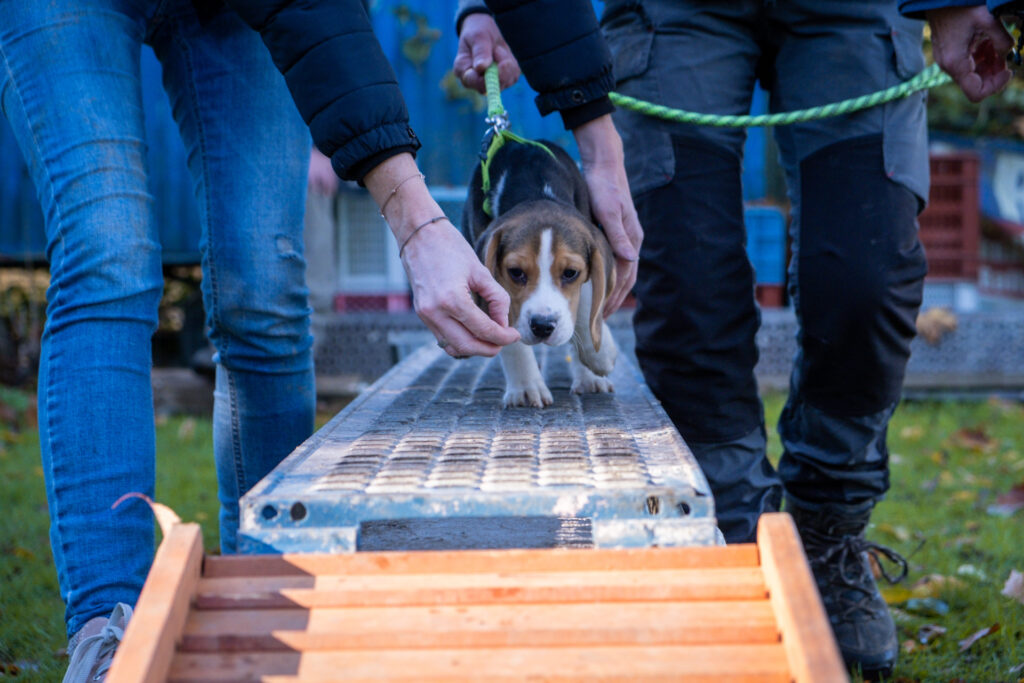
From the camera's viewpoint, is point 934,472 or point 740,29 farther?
point 934,472

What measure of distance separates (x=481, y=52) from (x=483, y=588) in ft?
5.65

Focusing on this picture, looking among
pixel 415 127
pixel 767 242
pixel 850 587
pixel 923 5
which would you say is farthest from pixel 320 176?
pixel 850 587

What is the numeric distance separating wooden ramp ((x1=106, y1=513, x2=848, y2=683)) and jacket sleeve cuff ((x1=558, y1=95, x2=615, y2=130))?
1.24 meters

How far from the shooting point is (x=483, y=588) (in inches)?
48.8

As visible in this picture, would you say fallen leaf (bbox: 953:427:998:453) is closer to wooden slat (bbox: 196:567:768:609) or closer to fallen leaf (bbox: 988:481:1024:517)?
fallen leaf (bbox: 988:481:1024:517)

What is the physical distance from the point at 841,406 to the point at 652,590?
4.56 ft

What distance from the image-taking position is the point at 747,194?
714 centimetres

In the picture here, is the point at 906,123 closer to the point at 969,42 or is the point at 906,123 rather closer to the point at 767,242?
the point at 969,42

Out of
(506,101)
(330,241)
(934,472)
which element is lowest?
(934,472)

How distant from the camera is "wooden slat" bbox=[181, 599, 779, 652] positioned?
1.18m

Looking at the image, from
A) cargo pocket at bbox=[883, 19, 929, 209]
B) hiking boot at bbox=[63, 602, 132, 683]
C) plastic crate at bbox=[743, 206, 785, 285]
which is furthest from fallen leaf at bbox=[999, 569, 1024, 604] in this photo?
plastic crate at bbox=[743, 206, 785, 285]

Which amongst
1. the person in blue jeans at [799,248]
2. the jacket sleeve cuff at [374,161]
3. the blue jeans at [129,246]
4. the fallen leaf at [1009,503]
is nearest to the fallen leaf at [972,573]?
the person in blue jeans at [799,248]

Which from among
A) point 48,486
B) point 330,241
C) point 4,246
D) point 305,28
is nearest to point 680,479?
point 305,28

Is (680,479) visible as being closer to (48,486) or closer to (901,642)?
(48,486)
